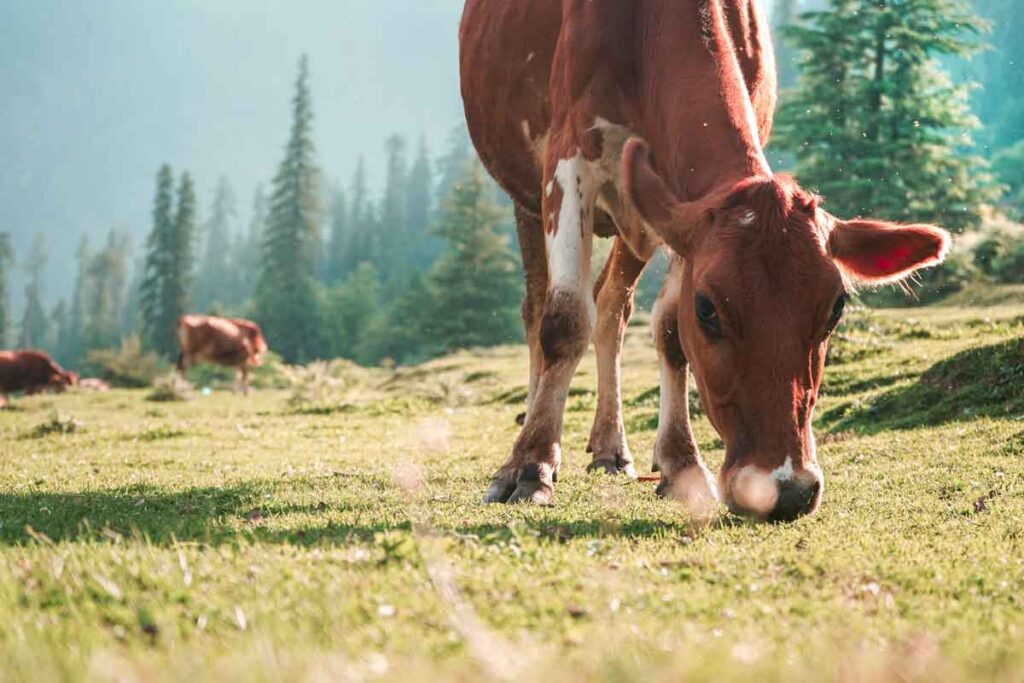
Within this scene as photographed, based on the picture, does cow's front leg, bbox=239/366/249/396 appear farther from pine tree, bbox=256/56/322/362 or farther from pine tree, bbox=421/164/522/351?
pine tree, bbox=256/56/322/362

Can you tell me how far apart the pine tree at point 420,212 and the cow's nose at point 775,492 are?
11843 centimetres

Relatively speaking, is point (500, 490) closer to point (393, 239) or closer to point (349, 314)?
point (349, 314)

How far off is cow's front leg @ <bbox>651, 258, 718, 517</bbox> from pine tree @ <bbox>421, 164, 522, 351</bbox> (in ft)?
150

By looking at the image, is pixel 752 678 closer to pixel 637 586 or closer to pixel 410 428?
pixel 637 586

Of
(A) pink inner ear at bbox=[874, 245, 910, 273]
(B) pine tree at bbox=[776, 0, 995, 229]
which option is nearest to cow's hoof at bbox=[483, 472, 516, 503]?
(A) pink inner ear at bbox=[874, 245, 910, 273]

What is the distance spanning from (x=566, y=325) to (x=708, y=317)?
4.92 feet

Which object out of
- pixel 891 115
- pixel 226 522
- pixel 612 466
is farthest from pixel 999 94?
pixel 226 522

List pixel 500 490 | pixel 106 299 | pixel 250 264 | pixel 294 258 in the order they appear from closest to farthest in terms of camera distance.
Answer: pixel 500 490 → pixel 294 258 → pixel 106 299 → pixel 250 264

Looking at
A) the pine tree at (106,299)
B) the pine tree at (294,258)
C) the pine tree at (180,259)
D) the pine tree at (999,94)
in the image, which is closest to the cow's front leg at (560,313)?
the pine tree at (999,94)

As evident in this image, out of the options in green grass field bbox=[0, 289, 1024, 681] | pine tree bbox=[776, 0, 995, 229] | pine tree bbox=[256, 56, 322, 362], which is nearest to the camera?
green grass field bbox=[0, 289, 1024, 681]

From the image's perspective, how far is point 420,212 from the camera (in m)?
128

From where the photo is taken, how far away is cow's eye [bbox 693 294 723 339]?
409 centimetres

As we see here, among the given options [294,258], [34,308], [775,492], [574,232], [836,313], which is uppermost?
[294,258]

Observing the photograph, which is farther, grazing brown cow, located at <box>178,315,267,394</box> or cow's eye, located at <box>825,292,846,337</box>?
grazing brown cow, located at <box>178,315,267,394</box>
